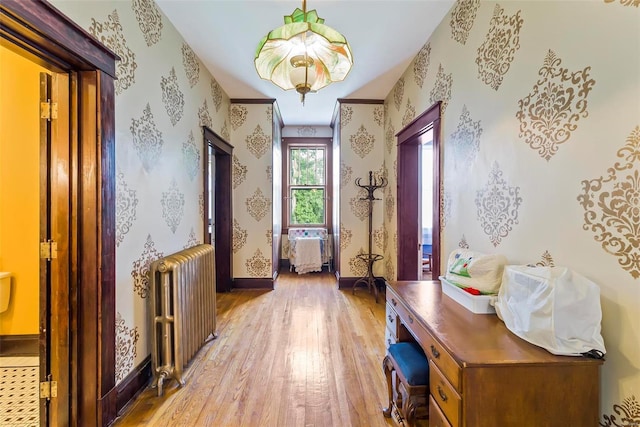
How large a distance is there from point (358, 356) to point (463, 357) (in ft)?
5.22

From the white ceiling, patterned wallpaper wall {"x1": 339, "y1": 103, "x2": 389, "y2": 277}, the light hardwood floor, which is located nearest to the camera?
the light hardwood floor

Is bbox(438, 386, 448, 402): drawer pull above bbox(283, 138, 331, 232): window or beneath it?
beneath

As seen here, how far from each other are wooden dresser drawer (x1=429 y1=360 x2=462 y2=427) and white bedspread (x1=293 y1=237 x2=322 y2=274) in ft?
13.1

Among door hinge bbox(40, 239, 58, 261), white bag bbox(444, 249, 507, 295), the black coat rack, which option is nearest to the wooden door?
door hinge bbox(40, 239, 58, 261)

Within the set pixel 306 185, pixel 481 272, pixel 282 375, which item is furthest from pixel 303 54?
pixel 306 185

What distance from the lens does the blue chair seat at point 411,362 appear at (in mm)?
1348

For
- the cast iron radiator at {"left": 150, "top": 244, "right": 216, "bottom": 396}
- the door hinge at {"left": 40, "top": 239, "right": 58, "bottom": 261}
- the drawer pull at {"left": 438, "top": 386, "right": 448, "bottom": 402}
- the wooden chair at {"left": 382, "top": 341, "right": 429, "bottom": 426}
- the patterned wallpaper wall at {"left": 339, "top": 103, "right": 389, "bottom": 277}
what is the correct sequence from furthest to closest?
the patterned wallpaper wall at {"left": 339, "top": 103, "right": 389, "bottom": 277} → the cast iron radiator at {"left": 150, "top": 244, "right": 216, "bottom": 396} → the door hinge at {"left": 40, "top": 239, "right": 58, "bottom": 261} → the wooden chair at {"left": 382, "top": 341, "right": 429, "bottom": 426} → the drawer pull at {"left": 438, "top": 386, "right": 448, "bottom": 402}

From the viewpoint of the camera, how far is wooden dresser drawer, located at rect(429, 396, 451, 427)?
3.50ft

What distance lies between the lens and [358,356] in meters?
2.35

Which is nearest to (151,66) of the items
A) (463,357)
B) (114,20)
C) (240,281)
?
(114,20)

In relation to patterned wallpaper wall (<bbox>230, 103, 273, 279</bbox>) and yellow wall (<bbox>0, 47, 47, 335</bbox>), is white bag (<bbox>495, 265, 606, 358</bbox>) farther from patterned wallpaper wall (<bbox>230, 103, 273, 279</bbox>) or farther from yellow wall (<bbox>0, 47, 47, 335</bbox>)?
patterned wallpaper wall (<bbox>230, 103, 273, 279</bbox>)

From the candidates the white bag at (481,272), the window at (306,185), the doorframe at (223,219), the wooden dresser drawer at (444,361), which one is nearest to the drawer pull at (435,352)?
the wooden dresser drawer at (444,361)

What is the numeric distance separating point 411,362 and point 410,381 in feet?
0.31

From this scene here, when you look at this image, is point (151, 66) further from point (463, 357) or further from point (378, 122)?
point (378, 122)
